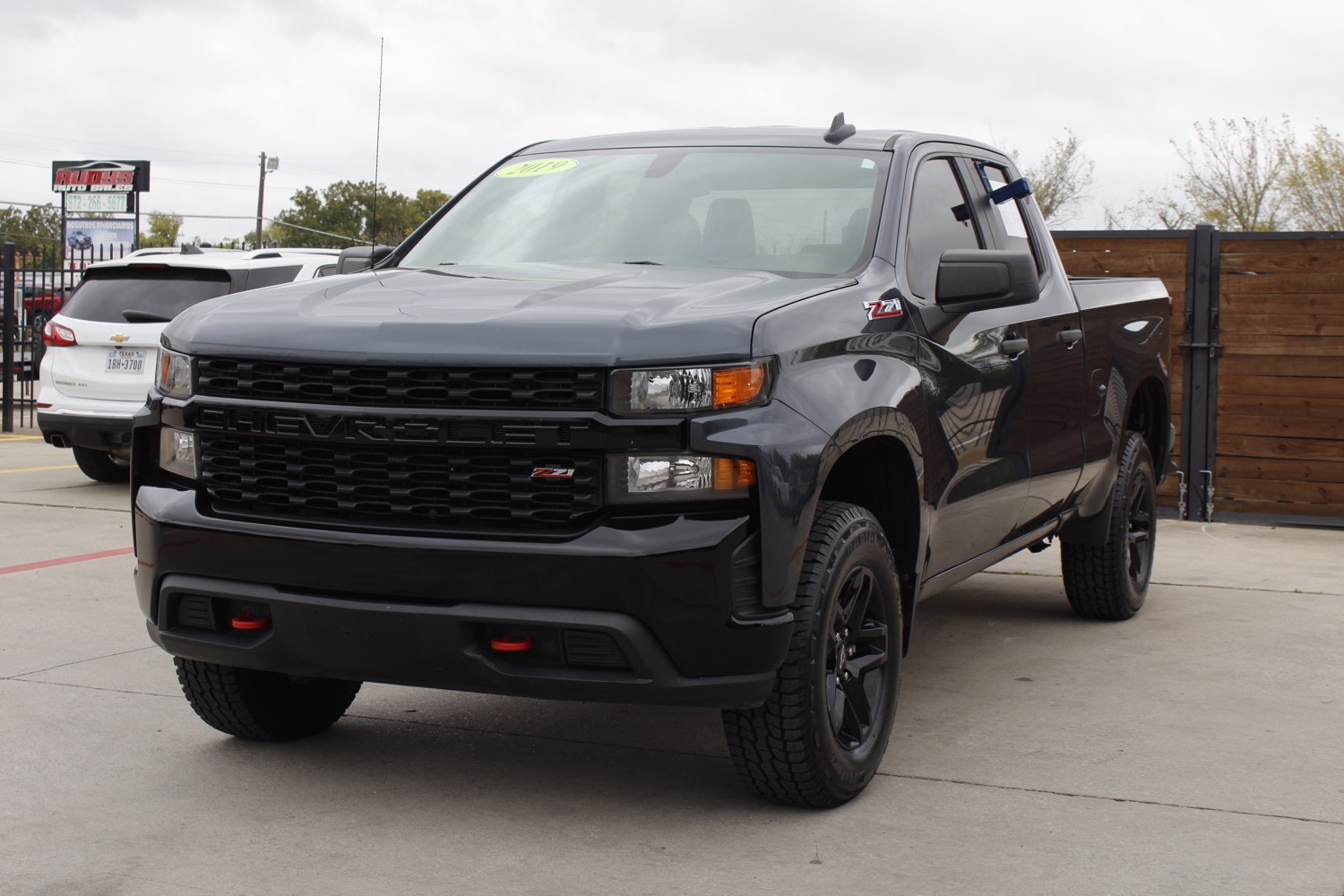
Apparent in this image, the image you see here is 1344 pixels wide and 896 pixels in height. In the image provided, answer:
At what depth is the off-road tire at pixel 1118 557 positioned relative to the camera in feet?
22.1

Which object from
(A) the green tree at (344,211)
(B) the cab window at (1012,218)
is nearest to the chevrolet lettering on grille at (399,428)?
(B) the cab window at (1012,218)

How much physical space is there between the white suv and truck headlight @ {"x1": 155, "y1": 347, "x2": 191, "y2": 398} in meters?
6.77

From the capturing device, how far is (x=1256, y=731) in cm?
502

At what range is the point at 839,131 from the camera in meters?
5.21

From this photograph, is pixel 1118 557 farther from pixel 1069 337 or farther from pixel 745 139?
pixel 745 139

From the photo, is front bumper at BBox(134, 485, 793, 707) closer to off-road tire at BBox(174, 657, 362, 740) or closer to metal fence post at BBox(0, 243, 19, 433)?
off-road tire at BBox(174, 657, 362, 740)

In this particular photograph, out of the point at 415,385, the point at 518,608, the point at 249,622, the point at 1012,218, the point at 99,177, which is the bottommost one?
the point at 249,622

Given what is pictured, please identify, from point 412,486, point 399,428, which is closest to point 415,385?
point 399,428

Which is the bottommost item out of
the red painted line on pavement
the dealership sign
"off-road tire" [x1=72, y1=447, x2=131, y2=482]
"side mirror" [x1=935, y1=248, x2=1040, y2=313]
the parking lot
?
the parking lot

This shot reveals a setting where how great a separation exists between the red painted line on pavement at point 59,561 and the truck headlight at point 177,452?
3.74 meters

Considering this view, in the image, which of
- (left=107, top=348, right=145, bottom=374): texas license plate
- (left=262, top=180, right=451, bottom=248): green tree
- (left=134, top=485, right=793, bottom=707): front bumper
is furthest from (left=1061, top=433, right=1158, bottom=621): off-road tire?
(left=262, top=180, right=451, bottom=248): green tree

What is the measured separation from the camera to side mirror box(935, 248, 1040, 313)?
4551 millimetres

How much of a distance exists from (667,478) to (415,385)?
0.66 metres

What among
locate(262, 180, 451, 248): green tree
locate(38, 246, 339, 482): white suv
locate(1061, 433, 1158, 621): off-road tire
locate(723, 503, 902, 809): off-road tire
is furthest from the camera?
locate(262, 180, 451, 248): green tree
